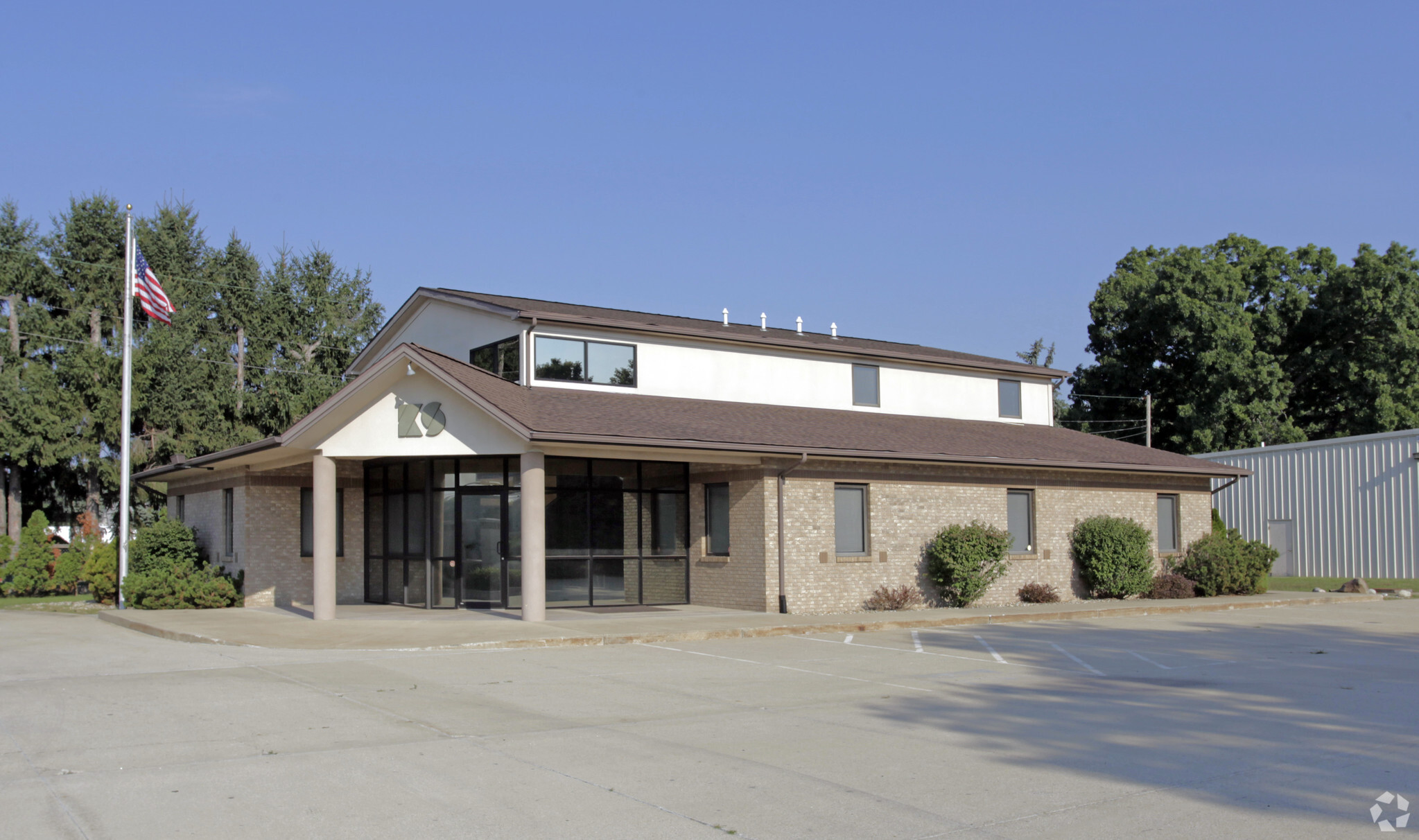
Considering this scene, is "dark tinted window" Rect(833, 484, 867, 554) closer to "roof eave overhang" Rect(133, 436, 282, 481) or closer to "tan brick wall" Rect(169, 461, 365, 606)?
"tan brick wall" Rect(169, 461, 365, 606)

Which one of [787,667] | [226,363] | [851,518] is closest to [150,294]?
[851,518]

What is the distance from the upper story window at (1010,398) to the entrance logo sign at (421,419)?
15275 mm

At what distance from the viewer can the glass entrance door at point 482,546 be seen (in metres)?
20.8

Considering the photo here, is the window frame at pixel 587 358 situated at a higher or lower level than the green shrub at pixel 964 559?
higher

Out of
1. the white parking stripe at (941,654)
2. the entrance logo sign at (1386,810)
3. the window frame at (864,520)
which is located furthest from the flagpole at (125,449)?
the entrance logo sign at (1386,810)

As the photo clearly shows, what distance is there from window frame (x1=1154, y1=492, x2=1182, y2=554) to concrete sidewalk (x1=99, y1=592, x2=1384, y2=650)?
3.37 meters

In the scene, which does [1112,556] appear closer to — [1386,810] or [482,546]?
[482,546]

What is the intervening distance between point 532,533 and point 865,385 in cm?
1061

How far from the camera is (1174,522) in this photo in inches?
1083

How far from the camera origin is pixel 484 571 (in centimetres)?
2097

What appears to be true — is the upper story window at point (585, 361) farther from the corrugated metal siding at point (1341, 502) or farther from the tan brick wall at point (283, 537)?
the corrugated metal siding at point (1341, 502)

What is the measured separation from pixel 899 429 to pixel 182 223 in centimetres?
3723

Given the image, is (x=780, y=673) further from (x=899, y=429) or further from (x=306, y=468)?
(x=306, y=468)

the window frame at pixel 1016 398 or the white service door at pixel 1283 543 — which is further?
the white service door at pixel 1283 543
